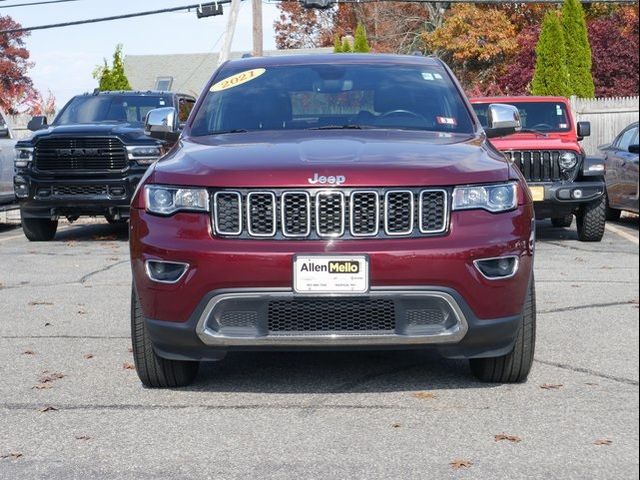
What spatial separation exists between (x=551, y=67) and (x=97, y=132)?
2419 centimetres

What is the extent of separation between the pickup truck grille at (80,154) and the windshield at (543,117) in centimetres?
463

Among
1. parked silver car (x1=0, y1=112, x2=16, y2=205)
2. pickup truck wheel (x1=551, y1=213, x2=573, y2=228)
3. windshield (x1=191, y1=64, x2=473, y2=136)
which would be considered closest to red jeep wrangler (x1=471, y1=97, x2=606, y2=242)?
pickup truck wheel (x1=551, y1=213, x2=573, y2=228)

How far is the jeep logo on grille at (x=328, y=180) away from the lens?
585cm

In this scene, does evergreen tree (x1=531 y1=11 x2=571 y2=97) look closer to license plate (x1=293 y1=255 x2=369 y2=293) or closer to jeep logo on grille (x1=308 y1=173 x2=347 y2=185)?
jeep logo on grille (x1=308 y1=173 x2=347 y2=185)

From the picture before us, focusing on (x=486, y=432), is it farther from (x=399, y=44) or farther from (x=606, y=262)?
(x=399, y=44)

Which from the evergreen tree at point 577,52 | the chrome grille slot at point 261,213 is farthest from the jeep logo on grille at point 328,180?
the evergreen tree at point 577,52

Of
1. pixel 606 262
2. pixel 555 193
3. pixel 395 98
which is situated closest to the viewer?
pixel 395 98

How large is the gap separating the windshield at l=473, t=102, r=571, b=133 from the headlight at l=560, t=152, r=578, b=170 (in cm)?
88

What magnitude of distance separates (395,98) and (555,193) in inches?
300

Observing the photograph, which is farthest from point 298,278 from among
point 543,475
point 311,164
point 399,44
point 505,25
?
point 399,44

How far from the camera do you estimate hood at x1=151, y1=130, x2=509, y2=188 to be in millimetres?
5887

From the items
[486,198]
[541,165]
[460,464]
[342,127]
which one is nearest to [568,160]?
[541,165]

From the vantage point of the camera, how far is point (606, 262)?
41.7 feet

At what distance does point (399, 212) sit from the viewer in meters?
5.90
